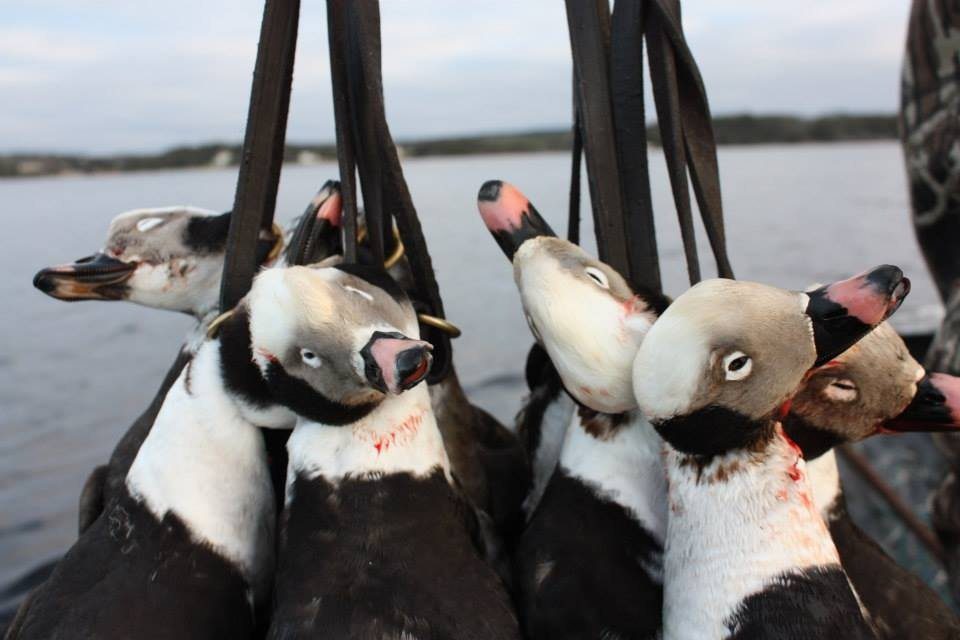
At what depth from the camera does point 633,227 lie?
5.96 feet

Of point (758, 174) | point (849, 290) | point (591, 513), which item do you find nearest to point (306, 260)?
point (591, 513)

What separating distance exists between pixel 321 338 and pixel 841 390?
3.33 feet

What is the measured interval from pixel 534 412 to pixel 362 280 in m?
0.62

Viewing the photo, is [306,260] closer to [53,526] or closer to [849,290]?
[849,290]

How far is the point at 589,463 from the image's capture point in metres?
1.65

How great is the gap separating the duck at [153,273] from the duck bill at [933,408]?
4.70 feet

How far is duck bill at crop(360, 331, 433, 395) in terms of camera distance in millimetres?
1364

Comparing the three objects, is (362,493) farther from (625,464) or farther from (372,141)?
(372,141)

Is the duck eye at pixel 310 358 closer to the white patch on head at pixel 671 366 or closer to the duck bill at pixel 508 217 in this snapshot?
the duck bill at pixel 508 217

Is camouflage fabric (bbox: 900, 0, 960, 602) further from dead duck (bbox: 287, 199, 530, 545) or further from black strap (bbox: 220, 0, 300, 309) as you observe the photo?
black strap (bbox: 220, 0, 300, 309)

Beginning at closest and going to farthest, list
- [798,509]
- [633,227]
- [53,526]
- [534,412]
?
1. [798,509]
2. [633,227]
3. [534,412]
4. [53,526]

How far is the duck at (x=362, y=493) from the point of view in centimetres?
145

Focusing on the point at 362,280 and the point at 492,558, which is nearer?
the point at 362,280

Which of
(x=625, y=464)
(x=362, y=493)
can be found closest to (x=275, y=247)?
(x=362, y=493)
